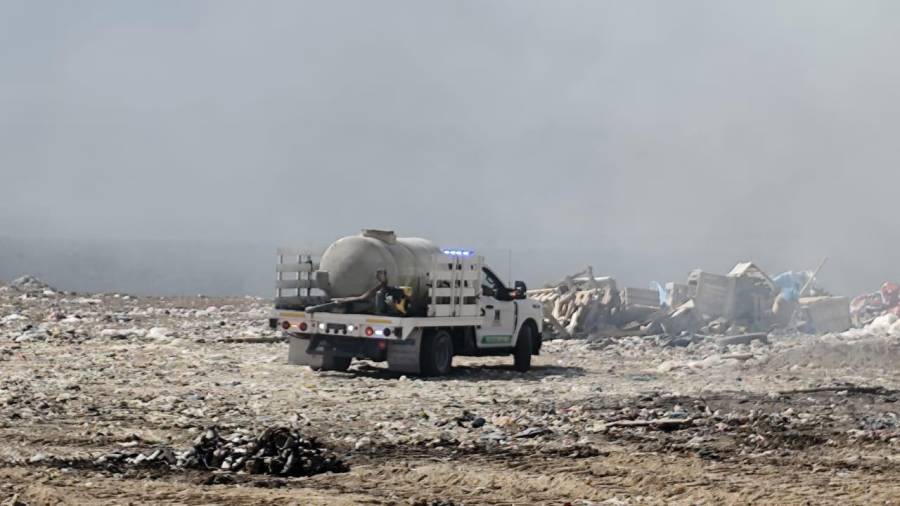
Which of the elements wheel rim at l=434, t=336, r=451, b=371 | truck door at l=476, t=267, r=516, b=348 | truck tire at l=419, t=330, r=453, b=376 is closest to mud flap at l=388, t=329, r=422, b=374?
truck tire at l=419, t=330, r=453, b=376

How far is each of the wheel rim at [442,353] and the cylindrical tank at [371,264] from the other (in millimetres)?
601

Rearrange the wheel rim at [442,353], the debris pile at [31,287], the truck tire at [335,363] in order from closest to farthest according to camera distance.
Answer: the wheel rim at [442,353] → the truck tire at [335,363] → the debris pile at [31,287]

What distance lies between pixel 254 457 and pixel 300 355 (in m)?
9.57

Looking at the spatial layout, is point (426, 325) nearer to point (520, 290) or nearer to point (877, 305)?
point (520, 290)

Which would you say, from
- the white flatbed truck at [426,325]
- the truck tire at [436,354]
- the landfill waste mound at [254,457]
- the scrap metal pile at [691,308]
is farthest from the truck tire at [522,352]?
the landfill waste mound at [254,457]

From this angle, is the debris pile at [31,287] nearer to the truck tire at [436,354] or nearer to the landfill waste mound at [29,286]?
the landfill waste mound at [29,286]

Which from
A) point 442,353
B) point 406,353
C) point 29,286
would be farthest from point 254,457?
point 29,286

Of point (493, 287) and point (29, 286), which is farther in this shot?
point (29, 286)

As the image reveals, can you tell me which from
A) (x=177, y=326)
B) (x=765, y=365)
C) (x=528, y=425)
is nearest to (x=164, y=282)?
(x=177, y=326)

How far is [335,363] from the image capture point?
21.4 m

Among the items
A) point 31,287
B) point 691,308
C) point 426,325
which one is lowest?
→ point 426,325

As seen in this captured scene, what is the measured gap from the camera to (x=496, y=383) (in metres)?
20.5

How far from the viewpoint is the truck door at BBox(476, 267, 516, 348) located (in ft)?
73.0

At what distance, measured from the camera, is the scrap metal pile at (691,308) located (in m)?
31.6
